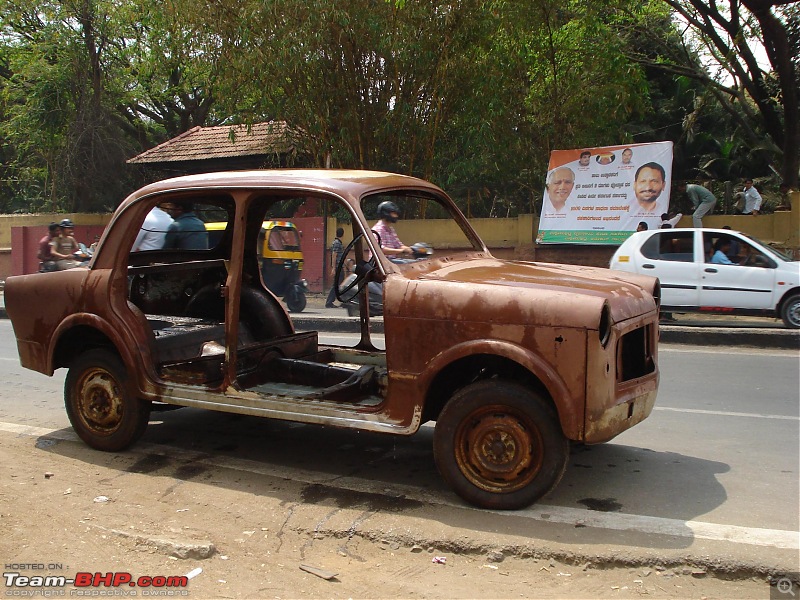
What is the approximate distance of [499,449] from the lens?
14.0ft

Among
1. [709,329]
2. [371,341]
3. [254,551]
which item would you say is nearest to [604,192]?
[709,329]

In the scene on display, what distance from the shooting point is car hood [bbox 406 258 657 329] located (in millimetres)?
4059

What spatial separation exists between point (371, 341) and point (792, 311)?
8237mm

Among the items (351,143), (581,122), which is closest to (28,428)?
(351,143)

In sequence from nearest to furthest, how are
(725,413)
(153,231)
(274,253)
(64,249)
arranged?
(153,231) → (725,413) → (274,253) → (64,249)

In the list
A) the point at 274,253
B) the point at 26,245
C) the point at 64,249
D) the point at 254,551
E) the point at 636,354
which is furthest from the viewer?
the point at 26,245

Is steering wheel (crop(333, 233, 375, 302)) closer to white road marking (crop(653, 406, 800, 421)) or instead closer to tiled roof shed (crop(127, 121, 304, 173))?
white road marking (crop(653, 406, 800, 421))

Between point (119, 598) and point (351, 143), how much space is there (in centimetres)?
1436

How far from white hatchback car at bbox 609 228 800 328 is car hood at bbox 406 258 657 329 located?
7.41m

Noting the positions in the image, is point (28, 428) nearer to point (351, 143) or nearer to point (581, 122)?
point (351, 143)

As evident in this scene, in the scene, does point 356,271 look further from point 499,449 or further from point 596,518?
point 596,518

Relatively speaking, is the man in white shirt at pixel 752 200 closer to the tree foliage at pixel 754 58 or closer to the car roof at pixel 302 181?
the tree foliage at pixel 754 58

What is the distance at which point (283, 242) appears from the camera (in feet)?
26.1

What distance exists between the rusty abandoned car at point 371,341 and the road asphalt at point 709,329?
345 cm
